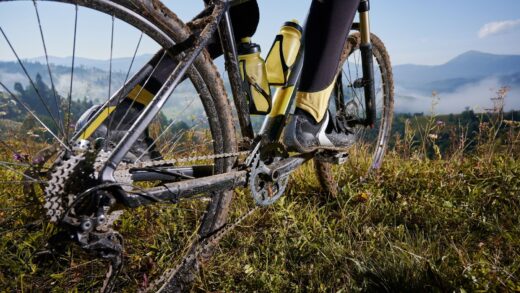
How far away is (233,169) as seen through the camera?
2.01 m

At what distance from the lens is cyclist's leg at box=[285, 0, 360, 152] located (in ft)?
7.29

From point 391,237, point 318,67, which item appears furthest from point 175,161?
point 391,237

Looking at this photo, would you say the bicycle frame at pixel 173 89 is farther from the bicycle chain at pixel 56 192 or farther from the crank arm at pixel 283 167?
the bicycle chain at pixel 56 192

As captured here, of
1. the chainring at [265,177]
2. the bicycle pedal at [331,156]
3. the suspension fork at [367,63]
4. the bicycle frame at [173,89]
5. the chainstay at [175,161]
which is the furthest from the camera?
the suspension fork at [367,63]

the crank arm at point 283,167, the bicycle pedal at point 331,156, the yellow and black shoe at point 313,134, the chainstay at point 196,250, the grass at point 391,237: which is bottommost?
the grass at point 391,237

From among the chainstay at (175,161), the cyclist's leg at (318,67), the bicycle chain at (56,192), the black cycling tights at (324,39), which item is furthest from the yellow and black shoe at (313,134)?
the bicycle chain at (56,192)

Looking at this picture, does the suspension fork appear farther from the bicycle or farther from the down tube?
the down tube

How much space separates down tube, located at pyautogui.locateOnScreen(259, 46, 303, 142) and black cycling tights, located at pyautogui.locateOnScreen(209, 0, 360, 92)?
5 centimetres

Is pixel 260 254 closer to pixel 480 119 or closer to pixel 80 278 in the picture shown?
pixel 80 278

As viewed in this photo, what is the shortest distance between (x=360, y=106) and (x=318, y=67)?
932mm

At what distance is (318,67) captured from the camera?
2322mm

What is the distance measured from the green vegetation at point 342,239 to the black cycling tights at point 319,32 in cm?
91

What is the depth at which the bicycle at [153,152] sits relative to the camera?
1.32m

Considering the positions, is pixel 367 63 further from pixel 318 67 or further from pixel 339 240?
pixel 339 240
